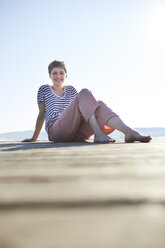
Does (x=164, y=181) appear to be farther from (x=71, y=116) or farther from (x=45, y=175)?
(x=71, y=116)

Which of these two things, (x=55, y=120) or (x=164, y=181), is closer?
(x=164, y=181)

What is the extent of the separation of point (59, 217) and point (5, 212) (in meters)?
0.07

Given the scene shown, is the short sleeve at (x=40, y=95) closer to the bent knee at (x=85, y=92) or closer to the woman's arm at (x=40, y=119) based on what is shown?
the woman's arm at (x=40, y=119)

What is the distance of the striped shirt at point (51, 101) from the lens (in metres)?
2.34

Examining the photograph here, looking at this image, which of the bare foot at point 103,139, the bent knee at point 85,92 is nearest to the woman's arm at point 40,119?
the bent knee at point 85,92

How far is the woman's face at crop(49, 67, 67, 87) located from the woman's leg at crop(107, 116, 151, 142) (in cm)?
90

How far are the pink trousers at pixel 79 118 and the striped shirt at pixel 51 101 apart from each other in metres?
0.08

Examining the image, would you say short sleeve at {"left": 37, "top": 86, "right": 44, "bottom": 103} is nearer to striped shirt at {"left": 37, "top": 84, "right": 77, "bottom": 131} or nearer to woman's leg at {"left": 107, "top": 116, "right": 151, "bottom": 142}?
striped shirt at {"left": 37, "top": 84, "right": 77, "bottom": 131}

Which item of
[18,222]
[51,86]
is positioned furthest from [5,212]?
[51,86]

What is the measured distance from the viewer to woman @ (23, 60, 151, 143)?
1.80m

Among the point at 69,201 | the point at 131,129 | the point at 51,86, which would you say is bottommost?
the point at 131,129

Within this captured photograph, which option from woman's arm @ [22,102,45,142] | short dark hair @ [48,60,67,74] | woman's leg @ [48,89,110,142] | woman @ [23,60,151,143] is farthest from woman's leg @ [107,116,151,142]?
short dark hair @ [48,60,67,74]

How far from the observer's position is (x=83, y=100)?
1849 millimetres

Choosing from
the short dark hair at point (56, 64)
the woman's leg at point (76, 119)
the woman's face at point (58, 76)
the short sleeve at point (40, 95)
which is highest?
the short dark hair at point (56, 64)
